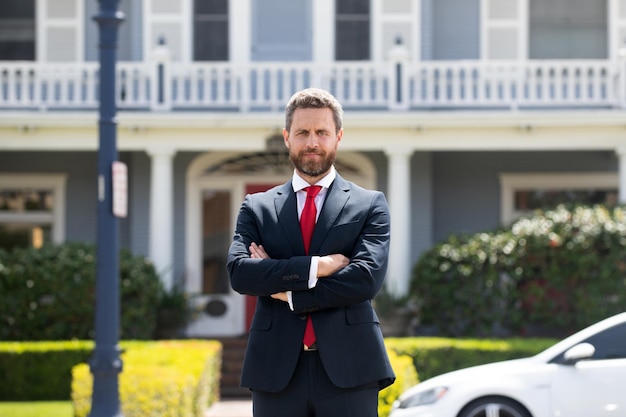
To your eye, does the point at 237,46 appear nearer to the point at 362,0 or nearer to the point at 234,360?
the point at 362,0

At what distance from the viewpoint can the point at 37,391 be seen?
14.4 metres

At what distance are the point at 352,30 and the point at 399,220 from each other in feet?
11.5

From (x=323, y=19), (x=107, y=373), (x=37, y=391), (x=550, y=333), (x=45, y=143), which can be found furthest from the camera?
(x=323, y=19)

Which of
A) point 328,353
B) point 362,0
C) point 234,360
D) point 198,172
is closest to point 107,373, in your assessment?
point 328,353

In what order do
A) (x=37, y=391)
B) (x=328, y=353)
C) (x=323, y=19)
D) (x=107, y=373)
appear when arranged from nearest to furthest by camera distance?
(x=328, y=353) < (x=107, y=373) < (x=37, y=391) < (x=323, y=19)

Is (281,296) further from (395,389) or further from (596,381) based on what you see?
(395,389)

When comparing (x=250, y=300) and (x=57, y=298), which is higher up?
(x=57, y=298)

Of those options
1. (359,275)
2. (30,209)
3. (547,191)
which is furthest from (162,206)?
(359,275)

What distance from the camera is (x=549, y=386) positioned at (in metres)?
9.10

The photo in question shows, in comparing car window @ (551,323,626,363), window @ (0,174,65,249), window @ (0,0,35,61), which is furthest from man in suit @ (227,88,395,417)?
window @ (0,0,35,61)

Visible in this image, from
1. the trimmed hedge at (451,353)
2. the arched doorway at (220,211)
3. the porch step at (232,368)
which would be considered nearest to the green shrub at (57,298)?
the porch step at (232,368)

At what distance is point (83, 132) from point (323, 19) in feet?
13.6

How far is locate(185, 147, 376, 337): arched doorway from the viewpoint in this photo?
1789 cm

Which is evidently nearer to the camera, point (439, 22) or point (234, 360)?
point (234, 360)
